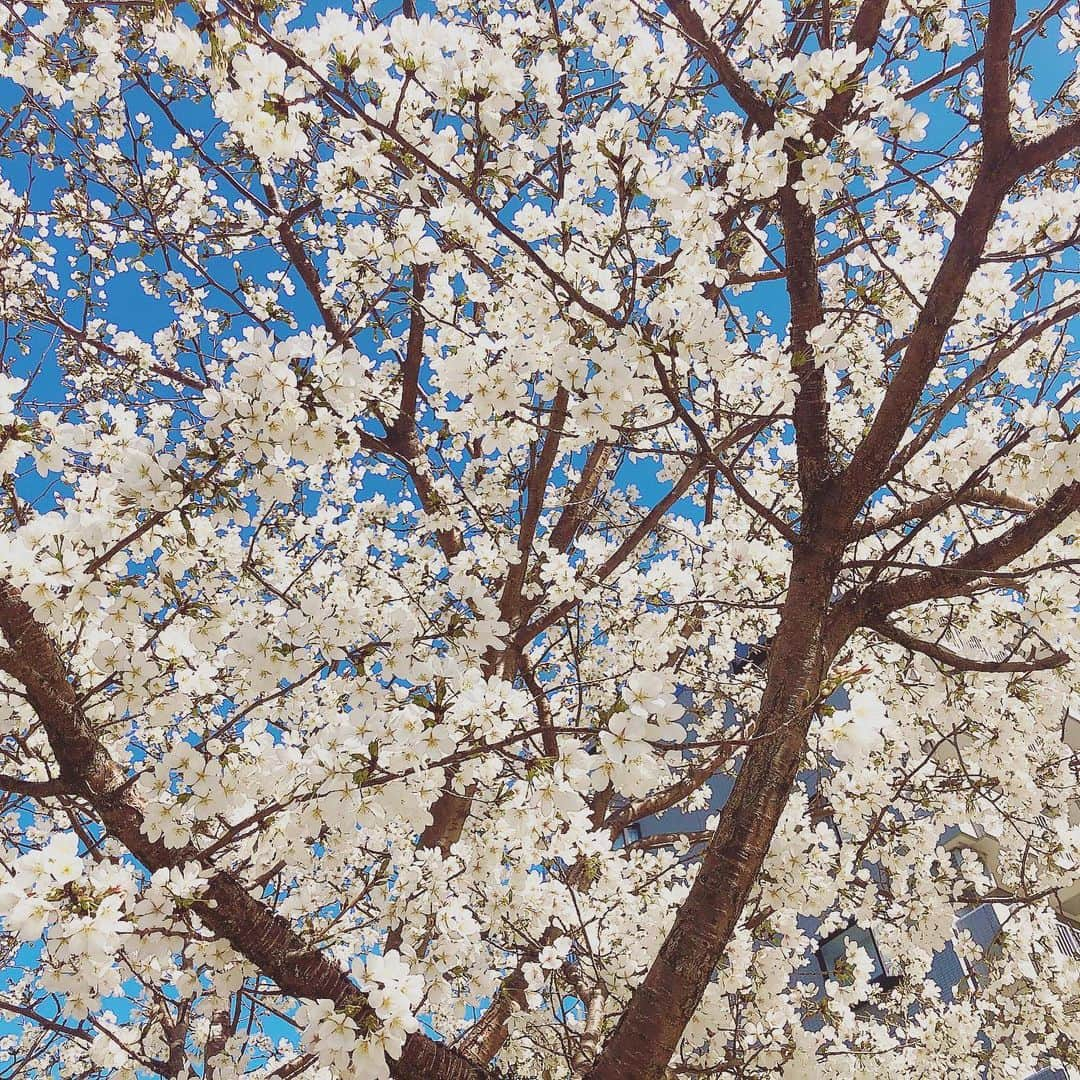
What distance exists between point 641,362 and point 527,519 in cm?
244

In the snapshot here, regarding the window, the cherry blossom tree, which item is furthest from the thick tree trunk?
the window

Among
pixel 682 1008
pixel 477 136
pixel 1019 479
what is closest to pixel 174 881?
pixel 682 1008

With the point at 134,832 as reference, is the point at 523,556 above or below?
above

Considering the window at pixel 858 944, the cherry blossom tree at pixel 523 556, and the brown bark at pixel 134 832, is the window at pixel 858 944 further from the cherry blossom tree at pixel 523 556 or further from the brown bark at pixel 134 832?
the brown bark at pixel 134 832

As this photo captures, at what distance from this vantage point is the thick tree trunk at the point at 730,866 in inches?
104

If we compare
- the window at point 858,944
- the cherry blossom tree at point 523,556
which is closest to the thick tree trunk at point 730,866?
the cherry blossom tree at point 523,556

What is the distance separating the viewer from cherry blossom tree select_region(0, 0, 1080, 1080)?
2354 millimetres

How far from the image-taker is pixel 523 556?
15.3 feet

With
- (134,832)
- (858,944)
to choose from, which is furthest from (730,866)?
(858,944)

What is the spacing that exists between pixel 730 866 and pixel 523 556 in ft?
7.40

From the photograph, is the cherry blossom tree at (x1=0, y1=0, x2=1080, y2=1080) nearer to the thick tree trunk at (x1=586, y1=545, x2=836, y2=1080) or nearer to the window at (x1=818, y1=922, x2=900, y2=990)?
the thick tree trunk at (x1=586, y1=545, x2=836, y2=1080)

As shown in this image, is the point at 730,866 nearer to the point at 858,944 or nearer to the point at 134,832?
the point at 134,832

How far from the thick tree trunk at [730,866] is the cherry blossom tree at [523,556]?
18mm

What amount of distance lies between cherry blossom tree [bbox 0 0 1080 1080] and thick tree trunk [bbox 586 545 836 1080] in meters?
0.02
